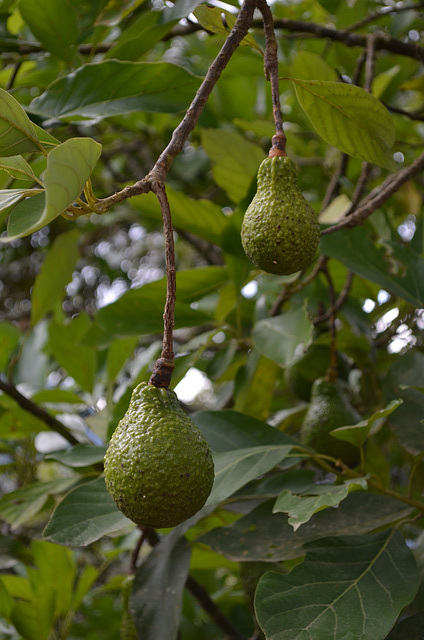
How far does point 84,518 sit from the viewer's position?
930mm

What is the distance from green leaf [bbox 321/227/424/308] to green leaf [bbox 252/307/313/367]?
136mm

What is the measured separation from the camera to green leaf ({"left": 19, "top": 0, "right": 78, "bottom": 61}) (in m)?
1.29

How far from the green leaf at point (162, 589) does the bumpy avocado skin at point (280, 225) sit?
610mm

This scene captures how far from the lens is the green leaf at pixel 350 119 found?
0.92 meters

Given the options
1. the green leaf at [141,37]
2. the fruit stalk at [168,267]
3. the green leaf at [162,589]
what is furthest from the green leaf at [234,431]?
the green leaf at [141,37]

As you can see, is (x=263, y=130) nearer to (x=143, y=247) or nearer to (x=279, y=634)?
(x=279, y=634)

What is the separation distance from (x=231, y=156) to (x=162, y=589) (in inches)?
36.4

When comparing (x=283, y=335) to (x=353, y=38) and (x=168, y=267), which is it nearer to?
(x=168, y=267)

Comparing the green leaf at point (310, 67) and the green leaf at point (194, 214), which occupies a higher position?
the green leaf at point (310, 67)

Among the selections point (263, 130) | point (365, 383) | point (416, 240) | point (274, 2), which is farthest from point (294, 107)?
point (365, 383)

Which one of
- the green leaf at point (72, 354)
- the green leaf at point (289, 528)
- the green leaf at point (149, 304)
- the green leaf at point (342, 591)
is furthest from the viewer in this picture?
the green leaf at point (72, 354)

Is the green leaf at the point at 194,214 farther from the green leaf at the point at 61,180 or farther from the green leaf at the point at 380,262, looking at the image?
the green leaf at the point at 61,180

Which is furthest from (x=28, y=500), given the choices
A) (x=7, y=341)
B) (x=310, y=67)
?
(x=310, y=67)

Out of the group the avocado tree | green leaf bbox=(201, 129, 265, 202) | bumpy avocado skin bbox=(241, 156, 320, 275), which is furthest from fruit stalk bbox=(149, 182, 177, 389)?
green leaf bbox=(201, 129, 265, 202)
